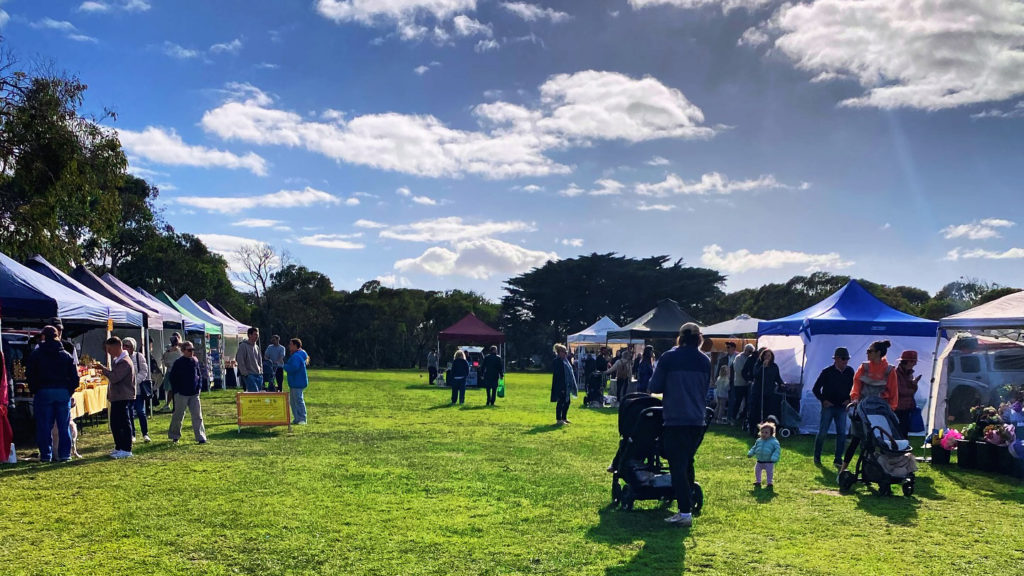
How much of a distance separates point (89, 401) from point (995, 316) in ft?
47.9

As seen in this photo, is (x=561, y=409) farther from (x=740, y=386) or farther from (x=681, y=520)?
(x=681, y=520)

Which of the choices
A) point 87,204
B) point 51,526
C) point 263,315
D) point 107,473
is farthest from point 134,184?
point 51,526

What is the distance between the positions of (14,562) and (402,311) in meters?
53.8

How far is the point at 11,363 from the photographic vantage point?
41.3 ft

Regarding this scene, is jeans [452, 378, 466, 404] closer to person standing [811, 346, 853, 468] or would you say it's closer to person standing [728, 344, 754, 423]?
person standing [728, 344, 754, 423]

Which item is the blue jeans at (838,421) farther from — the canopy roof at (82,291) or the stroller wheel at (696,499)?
the canopy roof at (82,291)

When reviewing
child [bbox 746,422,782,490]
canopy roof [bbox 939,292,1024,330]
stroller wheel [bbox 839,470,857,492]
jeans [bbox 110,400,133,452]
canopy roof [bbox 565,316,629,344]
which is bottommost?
stroller wheel [bbox 839,470,857,492]

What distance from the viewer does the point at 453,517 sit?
695 cm

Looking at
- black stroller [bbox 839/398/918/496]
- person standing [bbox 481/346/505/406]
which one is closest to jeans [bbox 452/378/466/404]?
person standing [bbox 481/346/505/406]

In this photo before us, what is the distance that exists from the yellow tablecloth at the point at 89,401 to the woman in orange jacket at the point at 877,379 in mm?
11373

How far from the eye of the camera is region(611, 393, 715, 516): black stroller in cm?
717

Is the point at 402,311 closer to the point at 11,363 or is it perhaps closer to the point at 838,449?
the point at 11,363

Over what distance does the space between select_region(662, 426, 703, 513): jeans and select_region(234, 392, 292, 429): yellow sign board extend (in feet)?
28.2

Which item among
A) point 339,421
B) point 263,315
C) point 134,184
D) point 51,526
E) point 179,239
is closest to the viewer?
point 51,526
